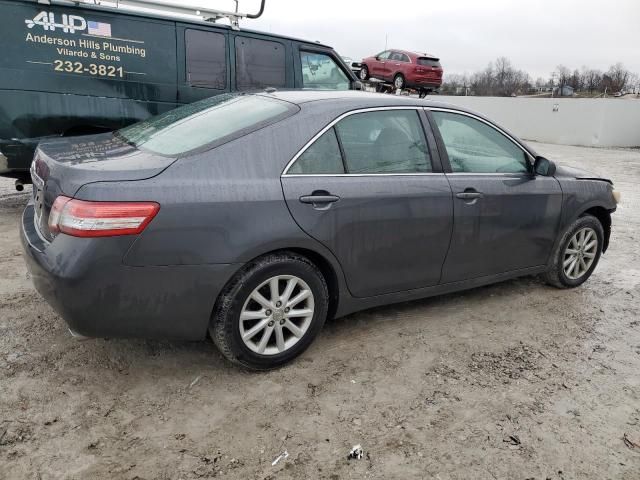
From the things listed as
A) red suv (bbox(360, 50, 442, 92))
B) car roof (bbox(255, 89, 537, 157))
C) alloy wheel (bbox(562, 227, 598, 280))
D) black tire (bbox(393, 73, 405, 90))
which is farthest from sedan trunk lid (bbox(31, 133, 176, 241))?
black tire (bbox(393, 73, 405, 90))

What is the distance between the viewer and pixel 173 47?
5980 mm

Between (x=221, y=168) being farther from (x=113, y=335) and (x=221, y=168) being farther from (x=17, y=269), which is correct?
(x=17, y=269)

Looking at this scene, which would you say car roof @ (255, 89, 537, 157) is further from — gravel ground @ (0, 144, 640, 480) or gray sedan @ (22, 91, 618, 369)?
gravel ground @ (0, 144, 640, 480)

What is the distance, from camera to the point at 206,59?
20.4 ft

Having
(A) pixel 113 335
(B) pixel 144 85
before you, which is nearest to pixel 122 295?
(A) pixel 113 335

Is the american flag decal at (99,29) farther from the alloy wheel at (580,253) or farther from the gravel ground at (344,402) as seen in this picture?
the alloy wheel at (580,253)

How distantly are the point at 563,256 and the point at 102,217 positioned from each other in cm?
364

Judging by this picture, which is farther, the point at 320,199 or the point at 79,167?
the point at 320,199

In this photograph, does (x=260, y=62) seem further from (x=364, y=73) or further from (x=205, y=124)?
(x=364, y=73)

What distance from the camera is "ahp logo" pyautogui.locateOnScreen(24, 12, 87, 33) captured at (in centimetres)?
527

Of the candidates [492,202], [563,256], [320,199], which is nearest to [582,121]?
[563,256]

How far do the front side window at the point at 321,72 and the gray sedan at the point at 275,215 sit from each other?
11.7 feet

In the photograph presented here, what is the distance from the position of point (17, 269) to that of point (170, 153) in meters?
2.32

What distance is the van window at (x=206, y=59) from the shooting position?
20.0 feet
